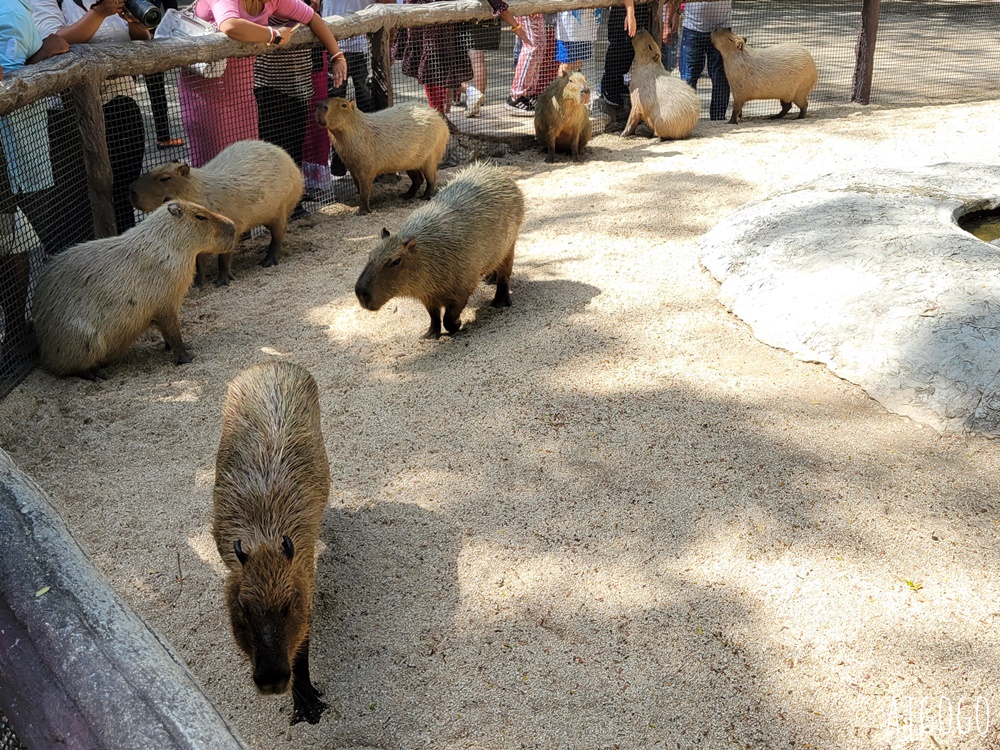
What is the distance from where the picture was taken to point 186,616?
9.14 ft

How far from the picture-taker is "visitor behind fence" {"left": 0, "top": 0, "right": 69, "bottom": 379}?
13.8 feet

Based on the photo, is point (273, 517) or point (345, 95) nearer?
point (273, 517)

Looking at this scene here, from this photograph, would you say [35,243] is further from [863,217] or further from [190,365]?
[863,217]

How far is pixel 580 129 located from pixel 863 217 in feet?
12.2

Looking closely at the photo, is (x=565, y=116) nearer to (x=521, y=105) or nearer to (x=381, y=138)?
(x=381, y=138)

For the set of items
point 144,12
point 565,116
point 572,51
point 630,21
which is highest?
point 144,12

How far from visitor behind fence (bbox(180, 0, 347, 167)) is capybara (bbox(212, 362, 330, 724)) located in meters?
3.51

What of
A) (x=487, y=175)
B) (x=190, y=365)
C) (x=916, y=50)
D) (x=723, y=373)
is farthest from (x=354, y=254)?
(x=916, y=50)

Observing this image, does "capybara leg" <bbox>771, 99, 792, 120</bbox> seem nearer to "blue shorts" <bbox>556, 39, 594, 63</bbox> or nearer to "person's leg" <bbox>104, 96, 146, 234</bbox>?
"blue shorts" <bbox>556, 39, 594, 63</bbox>

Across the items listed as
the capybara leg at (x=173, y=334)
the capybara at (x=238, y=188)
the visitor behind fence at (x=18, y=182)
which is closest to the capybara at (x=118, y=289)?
the capybara leg at (x=173, y=334)

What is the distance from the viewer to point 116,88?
17.6 feet

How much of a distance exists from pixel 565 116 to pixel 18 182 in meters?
4.63

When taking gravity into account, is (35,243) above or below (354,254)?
above

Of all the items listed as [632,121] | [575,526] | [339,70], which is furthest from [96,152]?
[632,121]
